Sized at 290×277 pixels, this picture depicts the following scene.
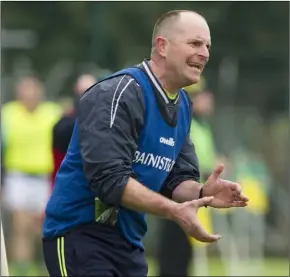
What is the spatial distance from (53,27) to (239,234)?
6.57m

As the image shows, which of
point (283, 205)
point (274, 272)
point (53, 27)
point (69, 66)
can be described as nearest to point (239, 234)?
point (283, 205)

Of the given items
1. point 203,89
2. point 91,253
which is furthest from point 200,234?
point 203,89

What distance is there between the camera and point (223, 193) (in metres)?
6.94

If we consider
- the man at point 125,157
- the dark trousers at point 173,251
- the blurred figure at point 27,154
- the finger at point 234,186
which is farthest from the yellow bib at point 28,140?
the finger at point 234,186

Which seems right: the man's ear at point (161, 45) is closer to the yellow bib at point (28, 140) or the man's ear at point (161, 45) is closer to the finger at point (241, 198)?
the finger at point (241, 198)

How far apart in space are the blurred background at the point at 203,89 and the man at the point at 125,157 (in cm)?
900

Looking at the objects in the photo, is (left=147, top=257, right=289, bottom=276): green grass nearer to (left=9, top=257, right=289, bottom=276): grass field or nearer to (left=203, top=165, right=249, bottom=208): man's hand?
(left=9, top=257, right=289, bottom=276): grass field

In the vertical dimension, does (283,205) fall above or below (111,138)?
above

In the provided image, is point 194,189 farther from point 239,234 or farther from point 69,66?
point 69,66

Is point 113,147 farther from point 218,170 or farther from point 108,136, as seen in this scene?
point 218,170

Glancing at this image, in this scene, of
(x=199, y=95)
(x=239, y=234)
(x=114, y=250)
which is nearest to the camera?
(x=114, y=250)

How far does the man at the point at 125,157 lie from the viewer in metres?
6.52

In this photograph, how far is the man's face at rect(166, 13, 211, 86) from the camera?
6902 millimetres

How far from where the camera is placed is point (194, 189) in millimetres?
7168
